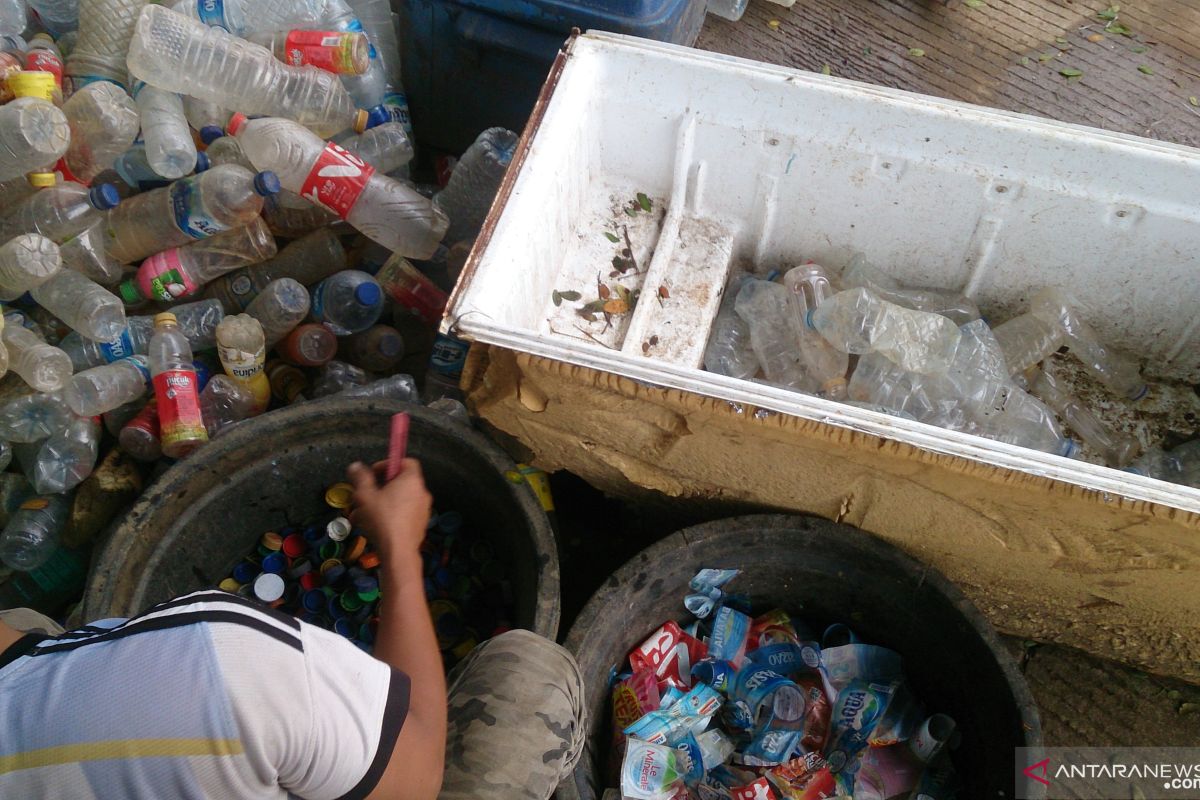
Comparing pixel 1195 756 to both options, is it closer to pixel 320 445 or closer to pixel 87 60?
pixel 320 445

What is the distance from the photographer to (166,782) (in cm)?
91

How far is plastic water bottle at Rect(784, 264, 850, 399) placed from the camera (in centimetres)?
214

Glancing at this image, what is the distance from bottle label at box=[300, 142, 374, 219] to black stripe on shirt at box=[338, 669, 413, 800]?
61.7 inches

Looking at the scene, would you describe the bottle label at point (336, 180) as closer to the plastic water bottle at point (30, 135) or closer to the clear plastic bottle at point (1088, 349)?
the plastic water bottle at point (30, 135)

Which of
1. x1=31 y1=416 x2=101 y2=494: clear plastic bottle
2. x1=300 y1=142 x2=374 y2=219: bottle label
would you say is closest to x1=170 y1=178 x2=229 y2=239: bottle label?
x1=300 y1=142 x2=374 y2=219: bottle label

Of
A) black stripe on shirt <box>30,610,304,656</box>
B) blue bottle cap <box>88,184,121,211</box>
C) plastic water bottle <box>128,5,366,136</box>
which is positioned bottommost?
black stripe on shirt <box>30,610,304,656</box>

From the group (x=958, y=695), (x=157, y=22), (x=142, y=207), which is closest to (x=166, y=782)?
(x=958, y=695)

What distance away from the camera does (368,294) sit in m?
2.18

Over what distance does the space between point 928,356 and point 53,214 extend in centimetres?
238

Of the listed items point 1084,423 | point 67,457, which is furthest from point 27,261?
point 1084,423

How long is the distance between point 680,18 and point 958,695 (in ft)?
Answer: 6.41

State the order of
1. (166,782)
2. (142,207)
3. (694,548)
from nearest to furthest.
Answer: (166,782)
(694,548)
(142,207)

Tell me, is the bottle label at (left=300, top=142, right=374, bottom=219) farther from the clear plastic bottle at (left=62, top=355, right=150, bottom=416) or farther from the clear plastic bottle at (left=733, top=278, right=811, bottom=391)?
the clear plastic bottle at (left=733, top=278, right=811, bottom=391)

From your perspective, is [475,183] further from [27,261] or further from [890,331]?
[890,331]
